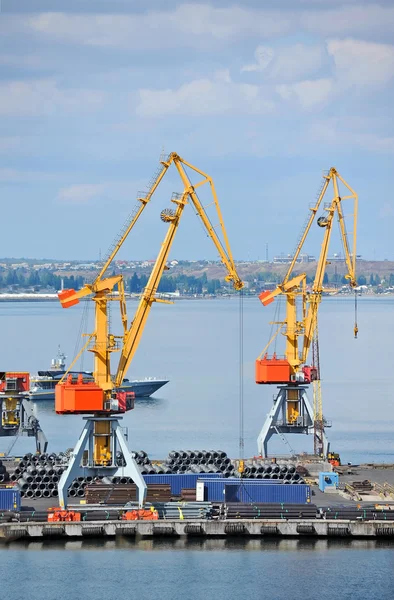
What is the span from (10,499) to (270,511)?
12.2 m

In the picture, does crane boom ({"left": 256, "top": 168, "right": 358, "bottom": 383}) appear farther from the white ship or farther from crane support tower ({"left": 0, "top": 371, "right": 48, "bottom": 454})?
the white ship

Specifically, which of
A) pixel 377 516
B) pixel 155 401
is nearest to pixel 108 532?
pixel 377 516

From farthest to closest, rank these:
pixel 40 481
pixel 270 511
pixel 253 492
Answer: pixel 40 481
pixel 253 492
pixel 270 511

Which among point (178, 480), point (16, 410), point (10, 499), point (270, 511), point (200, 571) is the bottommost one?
point (200, 571)

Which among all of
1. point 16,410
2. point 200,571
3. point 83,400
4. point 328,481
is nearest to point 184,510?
point 83,400

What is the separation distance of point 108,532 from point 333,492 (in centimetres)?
1510

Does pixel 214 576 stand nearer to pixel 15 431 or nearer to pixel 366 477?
pixel 366 477

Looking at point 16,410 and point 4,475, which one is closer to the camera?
point 4,475

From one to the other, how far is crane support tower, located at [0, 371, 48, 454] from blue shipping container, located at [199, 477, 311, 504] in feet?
66.5

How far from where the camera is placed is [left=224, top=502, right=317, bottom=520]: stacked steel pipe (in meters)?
67.3

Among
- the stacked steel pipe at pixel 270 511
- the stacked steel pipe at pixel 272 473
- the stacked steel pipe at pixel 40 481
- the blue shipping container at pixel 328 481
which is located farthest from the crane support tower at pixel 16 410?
the stacked steel pipe at pixel 270 511

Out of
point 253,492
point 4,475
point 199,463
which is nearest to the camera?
point 253,492

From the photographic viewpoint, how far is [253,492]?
231ft

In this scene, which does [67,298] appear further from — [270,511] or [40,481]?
[270,511]
